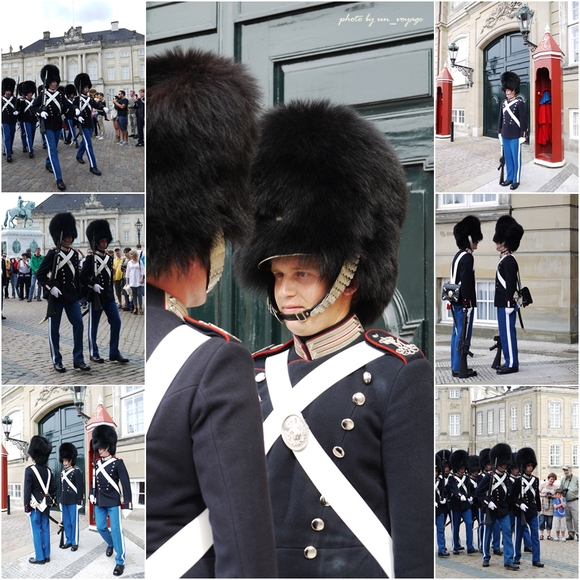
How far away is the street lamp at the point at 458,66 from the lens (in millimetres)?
3672

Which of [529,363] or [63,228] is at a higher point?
[63,228]

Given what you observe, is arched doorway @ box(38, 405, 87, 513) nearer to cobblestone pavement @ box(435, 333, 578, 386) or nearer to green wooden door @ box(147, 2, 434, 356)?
green wooden door @ box(147, 2, 434, 356)

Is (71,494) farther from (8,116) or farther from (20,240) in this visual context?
(8,116)

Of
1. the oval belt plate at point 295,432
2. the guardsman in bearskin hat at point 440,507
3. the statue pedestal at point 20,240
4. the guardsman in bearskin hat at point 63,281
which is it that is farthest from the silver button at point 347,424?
the statue pedestal at point 20,240

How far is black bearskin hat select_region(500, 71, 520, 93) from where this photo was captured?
3660 millimetres

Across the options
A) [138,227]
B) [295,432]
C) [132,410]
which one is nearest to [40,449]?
[132,410]

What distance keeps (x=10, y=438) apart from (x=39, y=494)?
28 centimetres

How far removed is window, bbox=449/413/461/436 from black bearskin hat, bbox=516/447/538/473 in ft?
1.04

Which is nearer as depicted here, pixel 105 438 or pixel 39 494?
pixel 105 438

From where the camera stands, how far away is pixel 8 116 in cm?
365

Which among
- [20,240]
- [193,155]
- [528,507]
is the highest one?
[193,155]

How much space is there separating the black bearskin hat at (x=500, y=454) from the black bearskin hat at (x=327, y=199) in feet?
2.66

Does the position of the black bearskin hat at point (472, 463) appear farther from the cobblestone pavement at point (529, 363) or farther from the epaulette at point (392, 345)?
the epaulette at point (392, 345)

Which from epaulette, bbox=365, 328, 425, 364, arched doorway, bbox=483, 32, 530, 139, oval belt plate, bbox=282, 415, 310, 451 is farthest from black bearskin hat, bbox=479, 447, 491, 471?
arched doorway, bbox=483, 32, 530, 139
